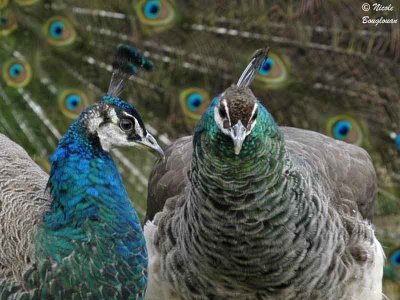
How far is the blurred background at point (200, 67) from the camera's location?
3621mm

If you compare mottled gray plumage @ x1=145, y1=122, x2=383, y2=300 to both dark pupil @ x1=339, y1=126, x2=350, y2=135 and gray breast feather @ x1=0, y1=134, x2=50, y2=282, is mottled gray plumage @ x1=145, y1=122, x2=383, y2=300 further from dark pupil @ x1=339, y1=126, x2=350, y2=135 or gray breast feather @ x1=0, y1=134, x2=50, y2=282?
dark pupil @ x1=339, y1=126, x2=350, y2=135

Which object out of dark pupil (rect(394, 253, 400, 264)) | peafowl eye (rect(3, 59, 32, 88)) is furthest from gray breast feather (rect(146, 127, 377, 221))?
peafowl eye (rect(3, 59, 32, 88))

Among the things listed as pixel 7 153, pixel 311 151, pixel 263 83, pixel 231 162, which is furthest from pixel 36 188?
pixel 263 83

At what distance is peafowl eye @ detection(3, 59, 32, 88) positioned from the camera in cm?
385

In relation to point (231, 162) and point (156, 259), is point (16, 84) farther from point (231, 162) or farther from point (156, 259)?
point (231, 162)

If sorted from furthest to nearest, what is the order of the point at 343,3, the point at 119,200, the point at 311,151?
1. the point at 343,3
2. the point at 311,151
3. the point at 119,200

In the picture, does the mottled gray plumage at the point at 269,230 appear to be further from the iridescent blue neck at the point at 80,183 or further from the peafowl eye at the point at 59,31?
the peafowl eye at the point at 59,31

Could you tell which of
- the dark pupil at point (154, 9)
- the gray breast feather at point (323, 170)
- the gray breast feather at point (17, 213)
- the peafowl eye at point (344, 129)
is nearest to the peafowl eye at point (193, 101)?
the dark pupil at point (154, 9)

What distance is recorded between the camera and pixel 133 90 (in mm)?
3861

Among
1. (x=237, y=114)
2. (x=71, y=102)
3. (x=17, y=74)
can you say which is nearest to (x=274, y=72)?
(x=71, y=102)

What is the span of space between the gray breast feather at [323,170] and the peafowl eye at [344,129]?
0.90 meters

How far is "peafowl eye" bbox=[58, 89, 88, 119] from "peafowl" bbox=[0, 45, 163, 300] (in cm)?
168

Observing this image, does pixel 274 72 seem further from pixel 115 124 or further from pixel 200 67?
pixel 115 124

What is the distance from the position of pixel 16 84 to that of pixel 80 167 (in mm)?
1912
